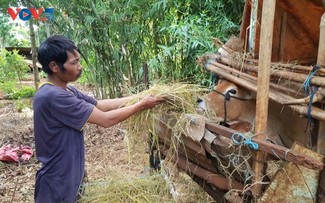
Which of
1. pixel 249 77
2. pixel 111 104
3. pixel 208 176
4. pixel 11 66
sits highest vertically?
pixel 249 77

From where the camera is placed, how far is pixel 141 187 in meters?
2.82

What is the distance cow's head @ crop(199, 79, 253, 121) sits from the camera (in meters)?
2.39

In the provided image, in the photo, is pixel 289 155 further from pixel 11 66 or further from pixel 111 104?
pixel 11 66

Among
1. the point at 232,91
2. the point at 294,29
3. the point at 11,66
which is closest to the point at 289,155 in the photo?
the point at 232,91

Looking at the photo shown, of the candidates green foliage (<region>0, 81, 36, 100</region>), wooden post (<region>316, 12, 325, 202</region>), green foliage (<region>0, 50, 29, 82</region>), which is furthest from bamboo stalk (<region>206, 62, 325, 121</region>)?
green foliage (<region>0, 50, 29, 82</region>)

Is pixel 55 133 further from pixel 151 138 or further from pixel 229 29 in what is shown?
pixel 229 29

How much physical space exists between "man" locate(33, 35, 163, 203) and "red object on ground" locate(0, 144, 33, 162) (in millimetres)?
3046

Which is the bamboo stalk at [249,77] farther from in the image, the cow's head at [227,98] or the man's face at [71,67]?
the man's face at [71,67]

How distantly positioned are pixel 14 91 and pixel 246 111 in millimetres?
10387

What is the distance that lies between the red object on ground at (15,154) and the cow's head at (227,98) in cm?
367

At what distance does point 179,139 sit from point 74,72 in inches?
32.0

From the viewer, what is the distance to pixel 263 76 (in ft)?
5.26

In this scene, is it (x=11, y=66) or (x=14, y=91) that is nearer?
(x=14, y=91)

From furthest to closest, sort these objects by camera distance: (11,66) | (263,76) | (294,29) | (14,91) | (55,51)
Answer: (11,66) → (14,91) → (294,29) → (55,51) → (263,76)
